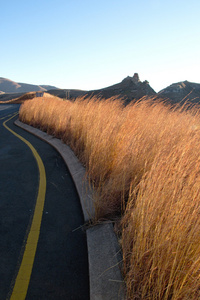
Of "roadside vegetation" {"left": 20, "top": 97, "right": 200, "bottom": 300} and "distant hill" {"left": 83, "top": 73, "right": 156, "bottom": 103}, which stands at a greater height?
"distant hill" {"left": 83, "top": 73, "right": 156, "bottom": 103}

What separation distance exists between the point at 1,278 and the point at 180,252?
202 centimetres

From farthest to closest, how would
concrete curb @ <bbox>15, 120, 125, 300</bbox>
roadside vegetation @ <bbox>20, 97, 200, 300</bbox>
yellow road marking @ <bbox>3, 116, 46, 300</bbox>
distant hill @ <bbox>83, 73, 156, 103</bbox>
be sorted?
distant hill @ <bbox>83, 73, 156, 103</bbox>
yellow road marking @ <bbox>3, 116, 46, 300</bbox>
concrete curb @ <bbox>15, 120, 125, 300</bbox>
roadside vegetation @ <bbox>20, 97, 200, 300</bbox>

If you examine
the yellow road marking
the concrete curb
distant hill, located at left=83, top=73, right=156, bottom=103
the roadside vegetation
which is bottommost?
the yellow road marking

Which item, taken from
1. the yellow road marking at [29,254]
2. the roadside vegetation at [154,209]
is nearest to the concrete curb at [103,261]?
the roadside vegetation at [154,209]

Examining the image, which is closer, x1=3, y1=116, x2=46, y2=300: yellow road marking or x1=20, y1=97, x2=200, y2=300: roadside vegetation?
x1=20, y1=97, x2=200, y2=300: roadside vegetation

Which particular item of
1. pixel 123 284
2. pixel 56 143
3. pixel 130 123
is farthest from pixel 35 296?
pixel 56 143

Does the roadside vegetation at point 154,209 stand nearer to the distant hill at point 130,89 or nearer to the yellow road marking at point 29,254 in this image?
the yellow road marking at point 29,254

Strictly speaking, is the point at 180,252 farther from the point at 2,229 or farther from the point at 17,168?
the point at 17,168

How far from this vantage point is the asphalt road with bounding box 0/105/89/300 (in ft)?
8.46

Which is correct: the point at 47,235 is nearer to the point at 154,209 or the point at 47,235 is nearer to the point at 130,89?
the point at 154,209

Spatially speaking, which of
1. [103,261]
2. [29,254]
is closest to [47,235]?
[29,254]

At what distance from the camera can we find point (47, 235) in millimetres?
Result: 3453

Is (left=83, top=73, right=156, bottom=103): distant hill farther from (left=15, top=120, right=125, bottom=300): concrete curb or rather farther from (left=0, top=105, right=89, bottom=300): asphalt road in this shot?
(left=15, top=120, right=125, bottom=300): concrete curb

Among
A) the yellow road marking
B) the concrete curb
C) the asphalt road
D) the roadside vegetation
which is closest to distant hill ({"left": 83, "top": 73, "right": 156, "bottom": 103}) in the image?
the asphalt road
